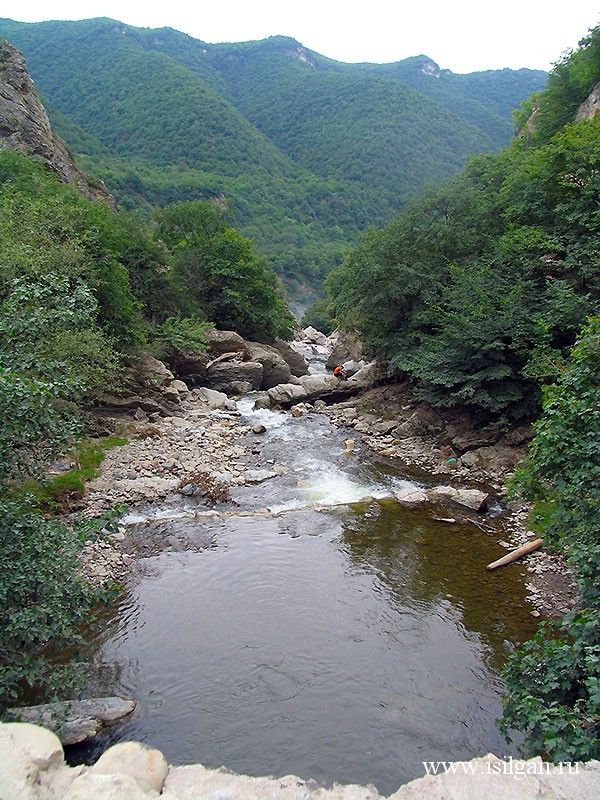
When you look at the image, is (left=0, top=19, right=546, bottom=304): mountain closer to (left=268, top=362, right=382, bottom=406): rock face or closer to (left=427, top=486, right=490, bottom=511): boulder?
(left=268, top=362, right=382, bottom=406): rock face

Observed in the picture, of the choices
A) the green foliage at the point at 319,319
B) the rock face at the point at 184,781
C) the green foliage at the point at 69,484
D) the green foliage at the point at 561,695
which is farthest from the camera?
the green foliage at the point at 319,319

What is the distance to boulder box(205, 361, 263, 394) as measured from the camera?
29719 mm

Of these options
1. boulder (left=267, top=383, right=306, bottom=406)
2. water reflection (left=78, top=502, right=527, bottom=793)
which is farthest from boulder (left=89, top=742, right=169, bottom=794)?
boulder (left=267, top=383, right=306, bottom=406)

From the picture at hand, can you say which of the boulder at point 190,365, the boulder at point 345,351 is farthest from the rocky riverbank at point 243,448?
the boulder at point 345,351

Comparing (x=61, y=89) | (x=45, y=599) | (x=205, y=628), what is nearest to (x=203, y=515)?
(x=205, y=628)

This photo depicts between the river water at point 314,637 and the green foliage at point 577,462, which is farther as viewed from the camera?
the river water at point 314,637

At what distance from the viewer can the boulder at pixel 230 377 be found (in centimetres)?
2972

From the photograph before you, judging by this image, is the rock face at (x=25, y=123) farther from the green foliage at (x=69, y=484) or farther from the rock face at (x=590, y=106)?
the rock face at (x=590, y=106)

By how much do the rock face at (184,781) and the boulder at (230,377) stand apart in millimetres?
25593

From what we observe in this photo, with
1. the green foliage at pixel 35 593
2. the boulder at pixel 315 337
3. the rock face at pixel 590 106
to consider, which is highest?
the rock face at pixel 590 106

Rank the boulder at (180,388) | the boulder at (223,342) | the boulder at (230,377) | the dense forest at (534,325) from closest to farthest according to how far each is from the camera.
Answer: the dense forest at (534,325) < the boulder at (180,388) < the boulder at (230,377) < the boulder at (223,342)

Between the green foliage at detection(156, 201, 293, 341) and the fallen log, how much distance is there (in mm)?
25146

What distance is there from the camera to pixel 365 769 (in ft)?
21.3

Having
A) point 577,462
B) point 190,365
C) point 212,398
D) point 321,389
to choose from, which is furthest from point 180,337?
point 577,462
